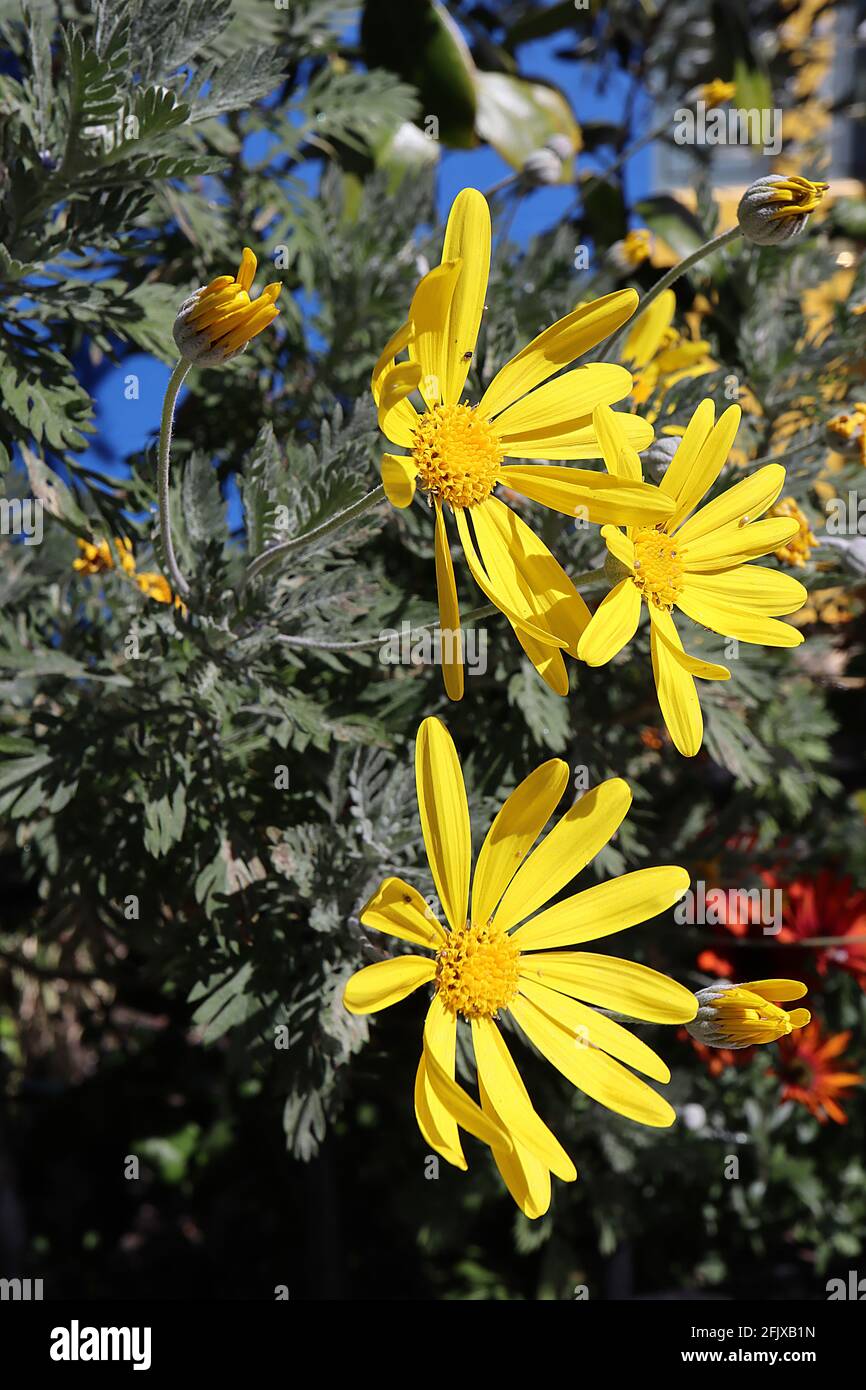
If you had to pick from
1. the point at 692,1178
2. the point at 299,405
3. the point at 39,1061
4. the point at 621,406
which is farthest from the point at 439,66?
the point at 39,1061

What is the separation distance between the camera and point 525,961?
91 centimetres

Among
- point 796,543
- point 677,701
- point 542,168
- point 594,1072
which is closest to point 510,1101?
point 594,1072

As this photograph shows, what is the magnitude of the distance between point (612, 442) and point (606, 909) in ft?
1.14

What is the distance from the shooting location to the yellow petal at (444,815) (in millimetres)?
815

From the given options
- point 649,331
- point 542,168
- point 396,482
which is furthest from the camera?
point 542,168

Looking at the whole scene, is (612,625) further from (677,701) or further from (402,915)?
(402,915)

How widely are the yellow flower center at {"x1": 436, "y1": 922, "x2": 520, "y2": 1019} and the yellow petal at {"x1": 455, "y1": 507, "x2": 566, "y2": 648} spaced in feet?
0.78

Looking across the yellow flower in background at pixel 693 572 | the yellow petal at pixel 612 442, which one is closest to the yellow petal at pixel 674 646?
the yellow flower in background at pixel 693 572

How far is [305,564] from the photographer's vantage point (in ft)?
3.48

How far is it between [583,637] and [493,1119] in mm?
325

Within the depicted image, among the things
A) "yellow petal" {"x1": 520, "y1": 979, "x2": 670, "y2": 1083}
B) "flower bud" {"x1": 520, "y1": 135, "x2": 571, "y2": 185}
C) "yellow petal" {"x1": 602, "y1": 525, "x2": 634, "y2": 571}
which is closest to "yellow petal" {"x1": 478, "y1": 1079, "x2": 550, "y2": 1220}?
"yellow petal" {"x1": 520, "y1": 979, "x2": 670, "y2": 1083}

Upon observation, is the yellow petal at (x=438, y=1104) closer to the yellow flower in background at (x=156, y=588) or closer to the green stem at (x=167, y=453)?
the green stem at (x=167, y=453)

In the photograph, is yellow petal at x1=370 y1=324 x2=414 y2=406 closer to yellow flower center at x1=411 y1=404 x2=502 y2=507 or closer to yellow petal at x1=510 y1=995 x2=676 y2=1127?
yellow flower center at x1=411 y1=404 x2=502 y2=507

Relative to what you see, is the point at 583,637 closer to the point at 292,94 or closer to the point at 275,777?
the point at 275,777
